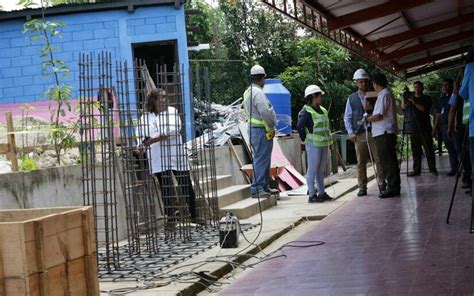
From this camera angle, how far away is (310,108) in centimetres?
1286

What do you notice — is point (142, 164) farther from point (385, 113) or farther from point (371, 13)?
point (371, 13)

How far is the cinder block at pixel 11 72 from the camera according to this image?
18627 mm

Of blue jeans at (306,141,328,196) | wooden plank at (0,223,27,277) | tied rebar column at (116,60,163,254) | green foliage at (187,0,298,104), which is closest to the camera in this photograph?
wooden plank at (0,223,27,277)

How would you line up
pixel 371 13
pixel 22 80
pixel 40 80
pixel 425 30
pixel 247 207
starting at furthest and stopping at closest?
pixel 22 80 → pixel 40 80 → pixel 425 30 → pixel 371 13 → pixel 247 207

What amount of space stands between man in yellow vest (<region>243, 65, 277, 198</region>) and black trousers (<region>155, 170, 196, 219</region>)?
237cm

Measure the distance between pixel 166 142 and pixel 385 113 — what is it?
13.1 feet

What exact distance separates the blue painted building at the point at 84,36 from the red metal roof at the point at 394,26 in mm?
5103

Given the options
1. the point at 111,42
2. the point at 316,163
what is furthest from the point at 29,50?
the point at 316,163

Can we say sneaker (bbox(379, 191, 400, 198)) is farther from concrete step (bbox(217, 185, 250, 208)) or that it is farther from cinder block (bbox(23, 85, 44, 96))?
cinder block (bbox(23, 85, 44, 96))

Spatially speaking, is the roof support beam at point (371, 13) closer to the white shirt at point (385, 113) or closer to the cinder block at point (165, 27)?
the white shirt at point (385, 113)

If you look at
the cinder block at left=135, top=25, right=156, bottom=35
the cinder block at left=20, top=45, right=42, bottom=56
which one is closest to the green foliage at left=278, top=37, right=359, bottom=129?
the cinder block at left=135, top=25, right=156, bottom=35

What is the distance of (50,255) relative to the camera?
14.9 ft

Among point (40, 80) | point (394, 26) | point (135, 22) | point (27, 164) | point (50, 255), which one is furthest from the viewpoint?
point (135, 22)

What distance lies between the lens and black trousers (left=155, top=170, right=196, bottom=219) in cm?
980
